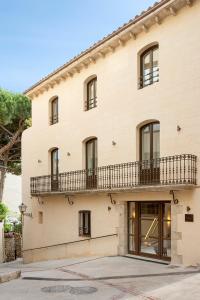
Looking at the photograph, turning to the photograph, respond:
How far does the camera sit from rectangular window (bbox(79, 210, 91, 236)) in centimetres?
1867

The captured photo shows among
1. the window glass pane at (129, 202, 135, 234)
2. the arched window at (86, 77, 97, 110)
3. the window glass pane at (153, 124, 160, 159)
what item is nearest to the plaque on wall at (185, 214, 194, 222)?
the window glass pane at (153, 124, 160, 159)

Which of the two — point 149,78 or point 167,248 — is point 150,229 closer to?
point 167,248

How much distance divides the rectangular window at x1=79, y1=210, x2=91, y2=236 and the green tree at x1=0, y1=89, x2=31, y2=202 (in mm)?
13733

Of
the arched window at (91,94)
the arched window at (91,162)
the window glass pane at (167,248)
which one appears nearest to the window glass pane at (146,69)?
the arched window at (91,94)

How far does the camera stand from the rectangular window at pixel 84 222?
18672mm

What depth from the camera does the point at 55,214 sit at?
69.3 ft

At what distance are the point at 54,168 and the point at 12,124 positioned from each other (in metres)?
12.7

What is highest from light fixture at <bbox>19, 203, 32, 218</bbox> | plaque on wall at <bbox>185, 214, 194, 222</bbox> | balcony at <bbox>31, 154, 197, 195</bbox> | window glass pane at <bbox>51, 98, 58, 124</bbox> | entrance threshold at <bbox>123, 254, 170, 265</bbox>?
window glass pane at <bbox>51, 98, 58, 124</bbox>

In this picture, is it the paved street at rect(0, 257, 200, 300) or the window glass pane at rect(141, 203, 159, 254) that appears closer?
the paved street at rect(0, 257, 200, 300)

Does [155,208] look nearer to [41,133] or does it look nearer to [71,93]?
[71,93]

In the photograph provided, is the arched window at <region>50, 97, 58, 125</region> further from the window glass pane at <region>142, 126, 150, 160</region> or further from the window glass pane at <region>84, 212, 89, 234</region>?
the window glass pane at <region>142, 126, 150, 160</region>

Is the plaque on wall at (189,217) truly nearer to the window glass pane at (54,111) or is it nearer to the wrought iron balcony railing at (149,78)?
the wrought iron balcony railing at (149,78)

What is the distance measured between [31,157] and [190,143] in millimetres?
12518

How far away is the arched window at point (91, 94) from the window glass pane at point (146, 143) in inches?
147
